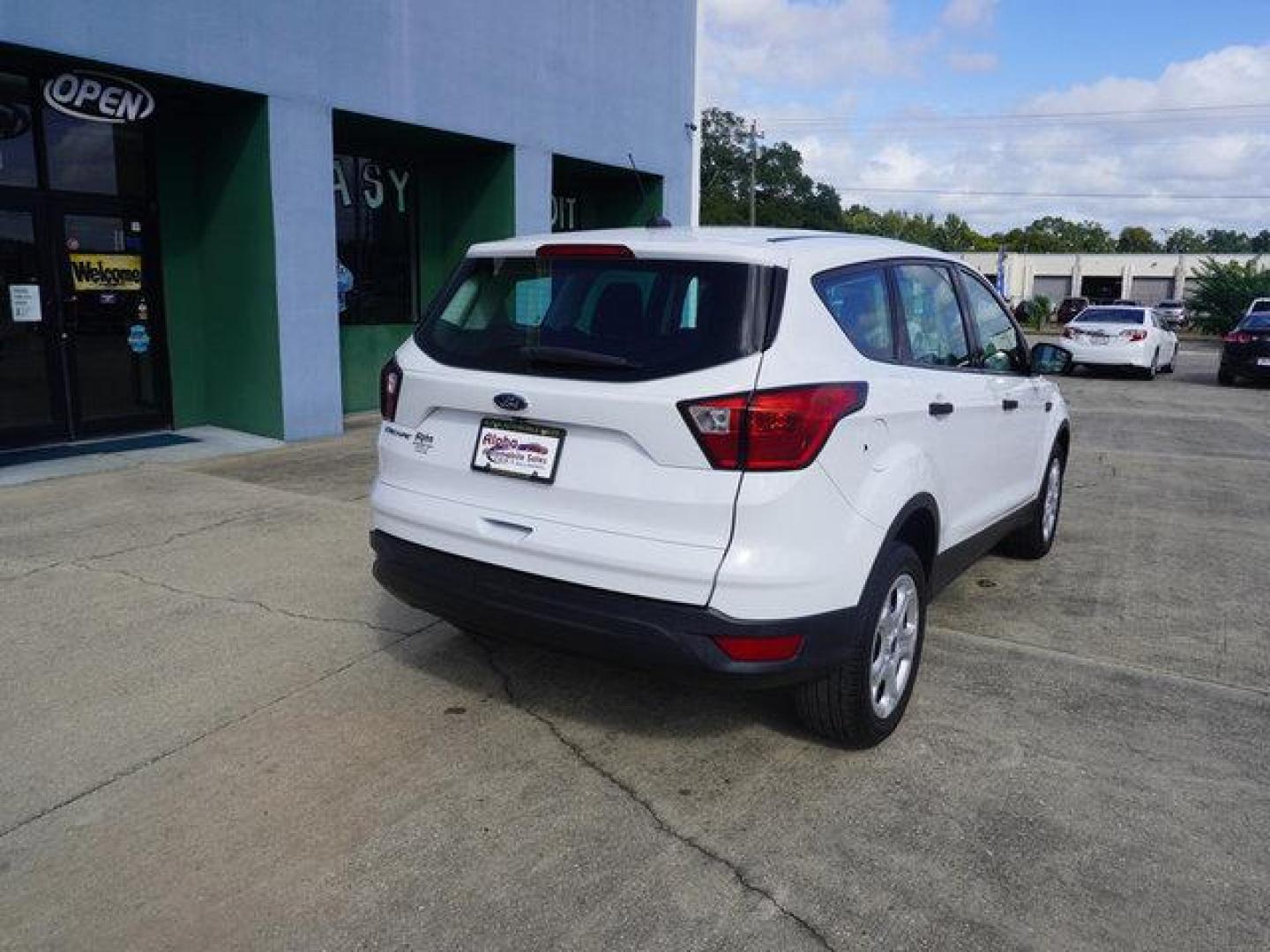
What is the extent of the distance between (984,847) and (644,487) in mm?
1498

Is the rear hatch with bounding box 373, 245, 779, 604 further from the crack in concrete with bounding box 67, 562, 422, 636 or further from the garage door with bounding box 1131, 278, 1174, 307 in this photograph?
the garage door with bounding box 1131, 278, 1174, 307

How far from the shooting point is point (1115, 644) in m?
4.75

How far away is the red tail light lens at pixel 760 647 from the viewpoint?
9.79 ft

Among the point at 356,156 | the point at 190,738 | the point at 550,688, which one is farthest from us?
the point at 356,156

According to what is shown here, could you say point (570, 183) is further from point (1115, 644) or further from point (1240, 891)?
point (1240, 891)

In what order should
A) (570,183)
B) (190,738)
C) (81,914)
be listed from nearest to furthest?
(81,914), (190,738), (570,183)

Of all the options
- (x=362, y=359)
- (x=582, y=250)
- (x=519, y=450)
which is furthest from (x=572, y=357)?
(x=362, y=359)

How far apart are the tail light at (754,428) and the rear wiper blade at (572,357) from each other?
30 cm

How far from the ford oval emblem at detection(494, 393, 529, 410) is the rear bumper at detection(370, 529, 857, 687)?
532 mm

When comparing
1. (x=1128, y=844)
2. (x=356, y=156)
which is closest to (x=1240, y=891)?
(x=1128, y=844)

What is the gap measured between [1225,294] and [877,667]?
144 ft

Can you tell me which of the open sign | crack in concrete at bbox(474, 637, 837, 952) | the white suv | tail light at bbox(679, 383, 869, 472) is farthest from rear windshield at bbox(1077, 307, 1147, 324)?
tail light at bbox(679, 383, 869, 472)

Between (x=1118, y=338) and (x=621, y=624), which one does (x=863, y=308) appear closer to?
(x=621, y=624)

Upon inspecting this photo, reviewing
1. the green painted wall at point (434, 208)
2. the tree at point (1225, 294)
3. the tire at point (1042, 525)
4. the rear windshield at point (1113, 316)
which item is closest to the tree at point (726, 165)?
the tree at point (1225, 294)
